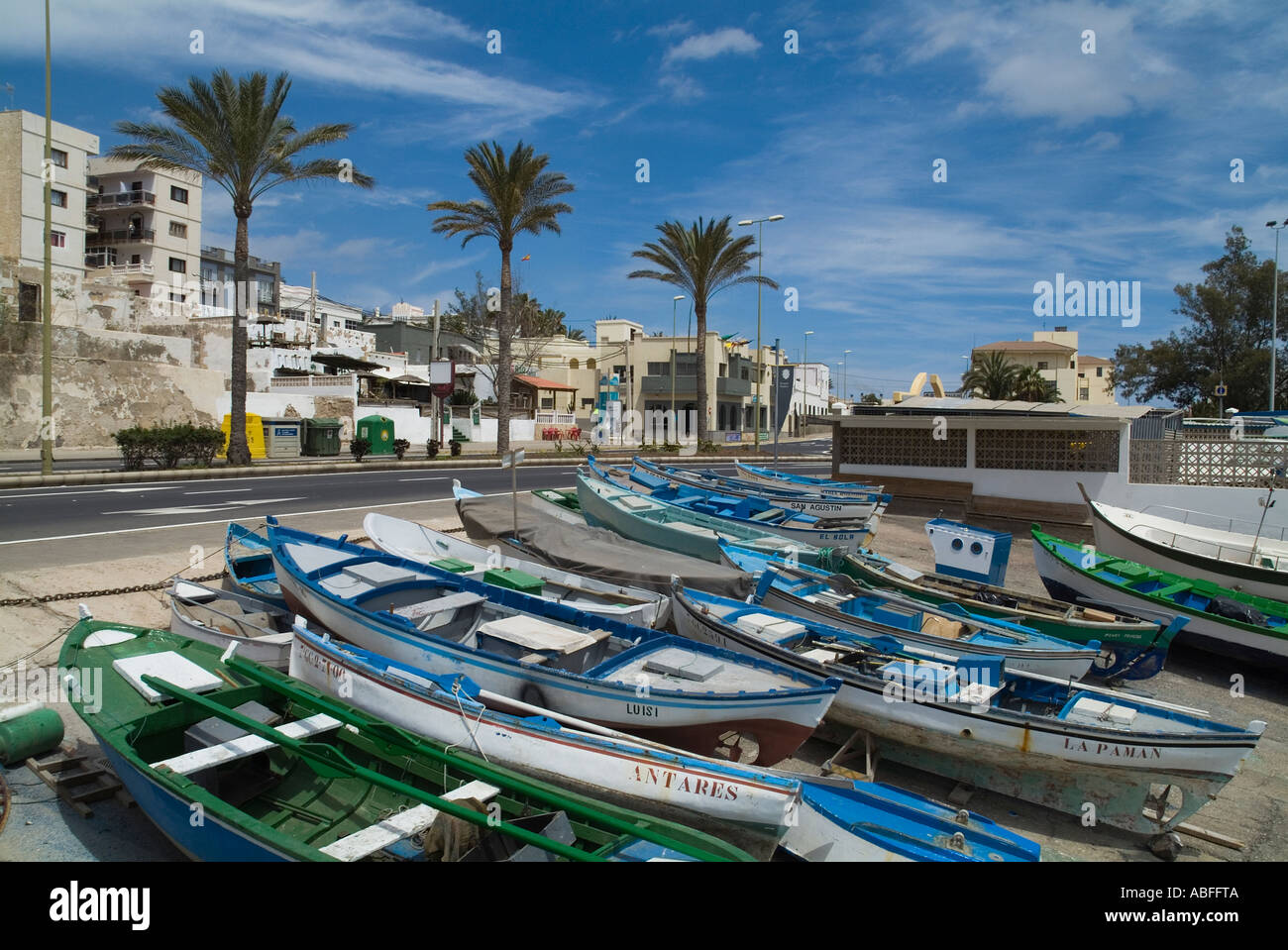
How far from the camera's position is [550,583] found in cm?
899

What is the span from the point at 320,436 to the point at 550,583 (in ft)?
75.1

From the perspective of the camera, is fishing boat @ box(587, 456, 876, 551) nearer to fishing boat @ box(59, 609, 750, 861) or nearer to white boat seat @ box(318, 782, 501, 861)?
fishing boat @ box(59, 609, 750, 861)

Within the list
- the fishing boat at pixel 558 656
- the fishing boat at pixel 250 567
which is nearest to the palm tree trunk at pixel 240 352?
the fishing boat at pixel 250 567

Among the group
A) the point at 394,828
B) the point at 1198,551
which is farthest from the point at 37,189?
the point at 1198,551

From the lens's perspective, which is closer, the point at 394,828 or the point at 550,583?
the point at 394,828

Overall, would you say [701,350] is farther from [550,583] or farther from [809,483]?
[550,583]

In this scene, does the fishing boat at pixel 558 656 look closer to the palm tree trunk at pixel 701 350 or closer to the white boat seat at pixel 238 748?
the white boat seat at pixel 238 748

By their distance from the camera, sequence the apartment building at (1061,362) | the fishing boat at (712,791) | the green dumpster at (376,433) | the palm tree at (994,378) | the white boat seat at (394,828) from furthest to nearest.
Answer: the apartment building at (1061,362) → the palm tree at (994,378) → the green dumpster at (376,433) → the fishing boat at (712,791) → the white boat seat at (394,828)

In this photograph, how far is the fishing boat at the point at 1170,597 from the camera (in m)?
9.23

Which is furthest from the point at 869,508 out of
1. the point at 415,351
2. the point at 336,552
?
the point at 415,351

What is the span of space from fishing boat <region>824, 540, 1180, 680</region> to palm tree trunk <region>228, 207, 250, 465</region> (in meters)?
19.5

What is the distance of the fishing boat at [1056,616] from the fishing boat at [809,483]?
5.28m

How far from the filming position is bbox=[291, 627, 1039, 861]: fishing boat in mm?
4621

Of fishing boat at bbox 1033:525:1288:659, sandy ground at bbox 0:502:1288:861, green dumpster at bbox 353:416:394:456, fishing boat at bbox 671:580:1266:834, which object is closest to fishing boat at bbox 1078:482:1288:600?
fishing boat at bbox 1033:525:1288:659
